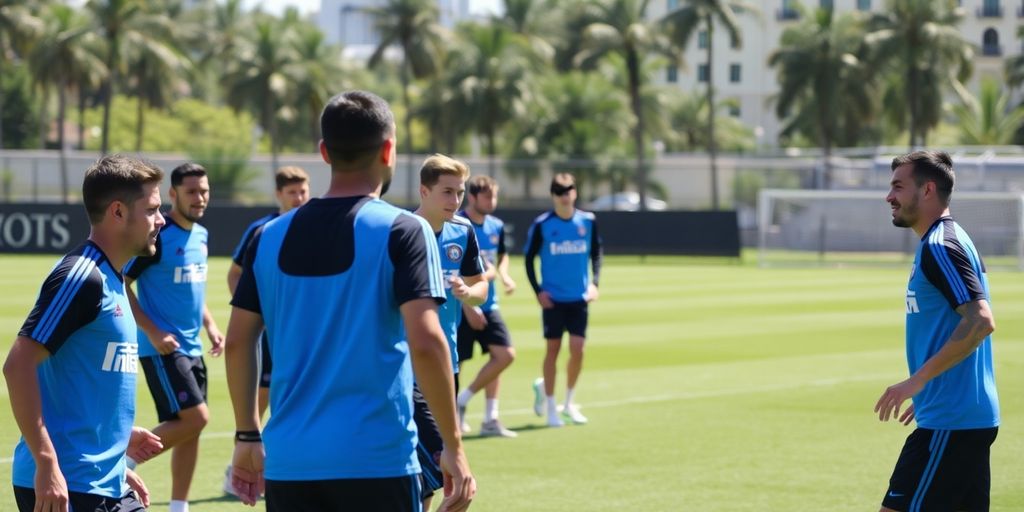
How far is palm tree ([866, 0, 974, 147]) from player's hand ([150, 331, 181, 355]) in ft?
221

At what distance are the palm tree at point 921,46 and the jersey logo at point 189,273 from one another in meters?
66.9

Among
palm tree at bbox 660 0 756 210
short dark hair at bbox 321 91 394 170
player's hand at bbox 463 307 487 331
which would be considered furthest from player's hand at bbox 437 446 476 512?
palm tree at bbox 660 0 756 210

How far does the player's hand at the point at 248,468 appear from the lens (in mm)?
4648

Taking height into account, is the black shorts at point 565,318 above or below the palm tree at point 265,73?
below

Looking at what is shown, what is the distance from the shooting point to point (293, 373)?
4.34m

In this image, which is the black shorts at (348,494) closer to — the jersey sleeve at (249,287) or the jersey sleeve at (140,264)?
the jersey sleeve at (249,287)

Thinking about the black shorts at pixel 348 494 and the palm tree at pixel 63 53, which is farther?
the palm tree at pixel 63 53

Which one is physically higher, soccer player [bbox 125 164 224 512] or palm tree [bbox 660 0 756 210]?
palm tree [bbox 660 0 756 210]

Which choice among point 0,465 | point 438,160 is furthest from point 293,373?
point 0,465

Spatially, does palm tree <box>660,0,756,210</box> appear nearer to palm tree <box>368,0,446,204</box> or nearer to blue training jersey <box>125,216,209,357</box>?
palm tree <box>368,0,446,204</box>

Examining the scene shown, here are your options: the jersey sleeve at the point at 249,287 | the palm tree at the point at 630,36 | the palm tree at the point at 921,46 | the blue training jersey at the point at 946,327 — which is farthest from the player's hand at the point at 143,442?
the palm tree at the point at 921,46

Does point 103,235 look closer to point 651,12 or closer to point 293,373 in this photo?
point 293,373

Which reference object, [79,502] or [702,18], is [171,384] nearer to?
[79,502]

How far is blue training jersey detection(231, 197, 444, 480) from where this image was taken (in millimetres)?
4215
